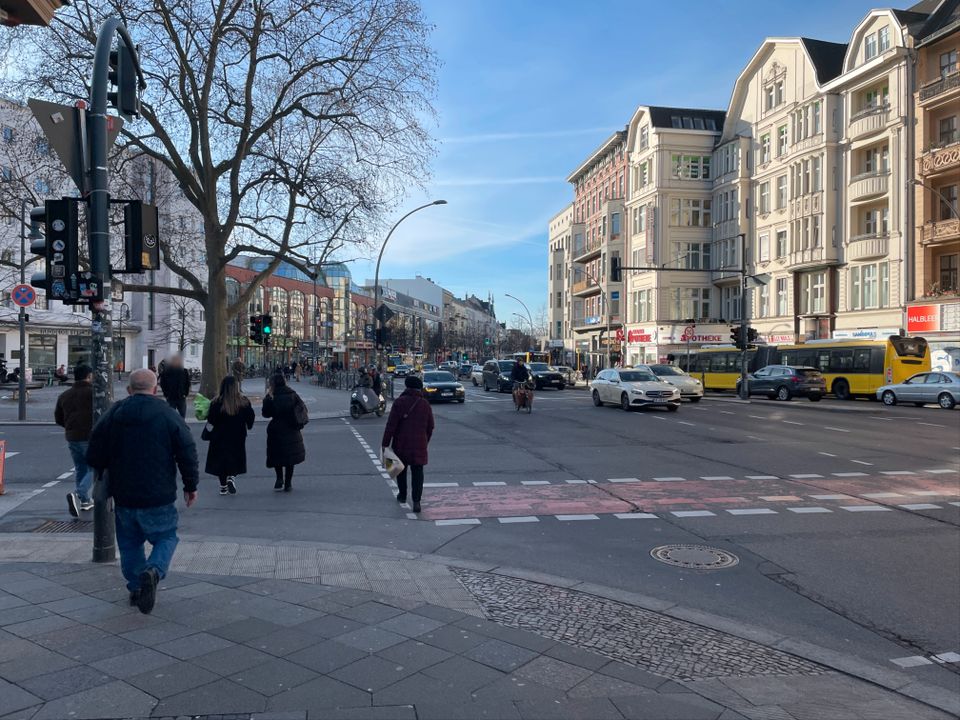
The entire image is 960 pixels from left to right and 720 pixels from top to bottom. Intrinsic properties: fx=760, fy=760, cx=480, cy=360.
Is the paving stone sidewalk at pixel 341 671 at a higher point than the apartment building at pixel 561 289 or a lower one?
lower

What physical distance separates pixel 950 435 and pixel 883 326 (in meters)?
22.7

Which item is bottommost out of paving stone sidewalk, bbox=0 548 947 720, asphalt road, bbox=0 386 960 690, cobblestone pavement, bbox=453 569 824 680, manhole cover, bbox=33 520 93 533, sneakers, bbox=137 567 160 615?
asphalt road, bbox=0 386 960 690

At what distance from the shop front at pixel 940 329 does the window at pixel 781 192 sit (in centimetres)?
1215

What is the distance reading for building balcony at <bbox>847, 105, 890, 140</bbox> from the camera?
127 feet

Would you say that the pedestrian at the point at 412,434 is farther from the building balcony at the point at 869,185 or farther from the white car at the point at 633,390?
the building balcony at the point at 869,185

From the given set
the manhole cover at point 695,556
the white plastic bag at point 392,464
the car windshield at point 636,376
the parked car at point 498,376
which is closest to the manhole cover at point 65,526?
the white plastic bag at point 392,464

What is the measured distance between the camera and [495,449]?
15.4m

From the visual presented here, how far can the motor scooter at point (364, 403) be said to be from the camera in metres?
24.4

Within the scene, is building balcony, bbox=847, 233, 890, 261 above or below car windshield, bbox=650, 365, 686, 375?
above

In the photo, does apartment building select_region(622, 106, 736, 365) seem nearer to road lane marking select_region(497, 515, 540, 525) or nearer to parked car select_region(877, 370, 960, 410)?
parked car select_region(877, 370, 960, 410)

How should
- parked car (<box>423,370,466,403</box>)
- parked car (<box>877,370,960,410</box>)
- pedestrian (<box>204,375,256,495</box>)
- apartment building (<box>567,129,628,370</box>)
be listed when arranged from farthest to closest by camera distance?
1. apartment building (<box>567,129,628,370</box>)
2. parked car (<box>423,370,466,403</box>)
3. parked car (<box>877,370,960,410</box>)
4. pedestrian (<box>204,375,256,495</box>)

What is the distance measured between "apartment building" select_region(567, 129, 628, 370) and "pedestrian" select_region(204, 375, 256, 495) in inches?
1870

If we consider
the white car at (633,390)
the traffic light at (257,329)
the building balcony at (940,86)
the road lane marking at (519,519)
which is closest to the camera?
the road lane marking at (519,519)

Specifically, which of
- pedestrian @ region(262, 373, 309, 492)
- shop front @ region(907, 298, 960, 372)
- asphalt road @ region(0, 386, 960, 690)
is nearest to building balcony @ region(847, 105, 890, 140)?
shop front @ region(907, 298, 960, 372)
